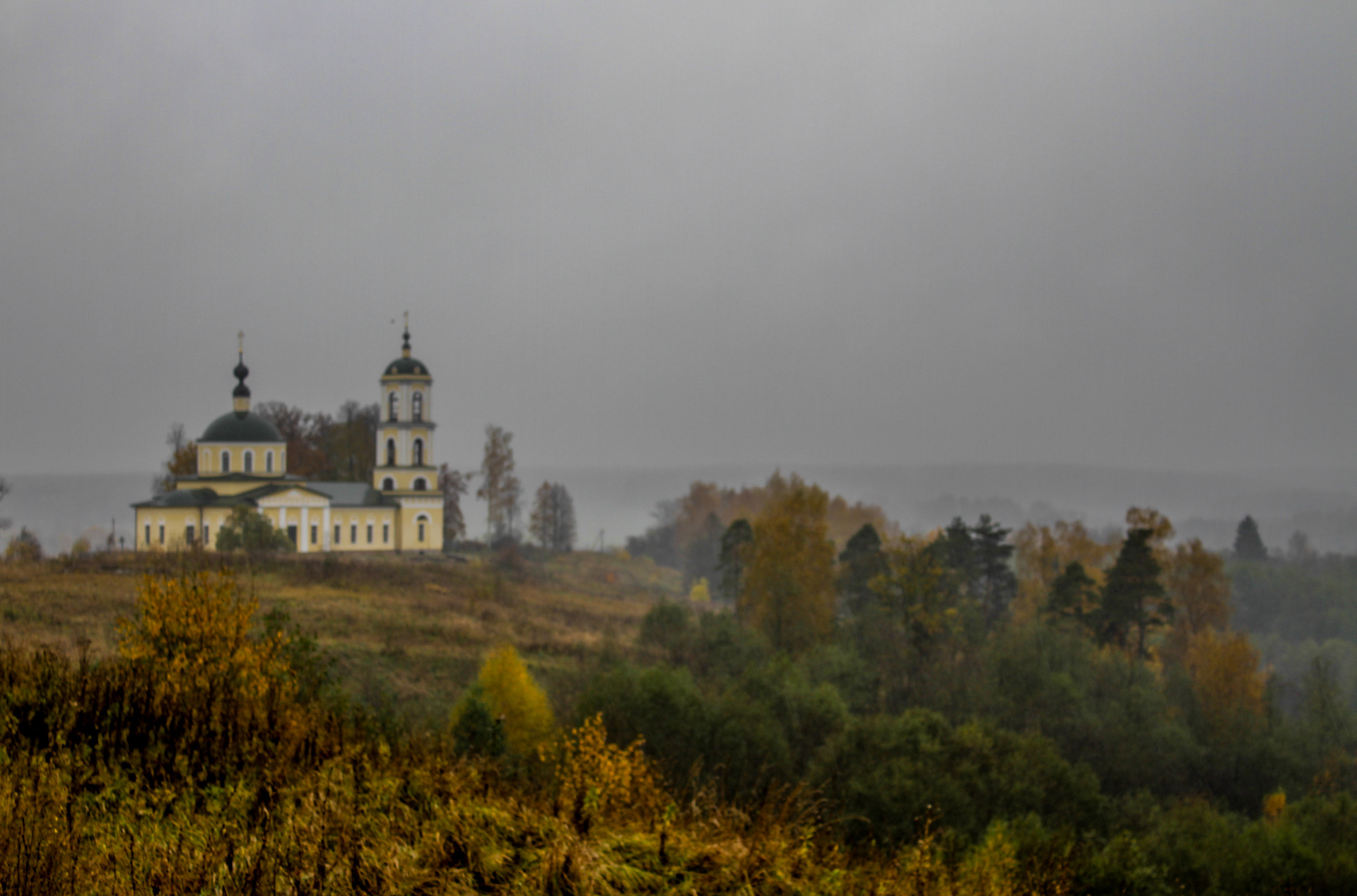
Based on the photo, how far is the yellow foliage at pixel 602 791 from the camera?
22.8 feet

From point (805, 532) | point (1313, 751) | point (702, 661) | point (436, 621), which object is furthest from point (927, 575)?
point (436, 621)

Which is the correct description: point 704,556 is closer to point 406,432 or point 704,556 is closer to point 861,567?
point 406,432

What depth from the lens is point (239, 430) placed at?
55875 millimetres

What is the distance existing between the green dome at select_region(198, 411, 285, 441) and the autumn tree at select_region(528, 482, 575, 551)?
2813 centimetres

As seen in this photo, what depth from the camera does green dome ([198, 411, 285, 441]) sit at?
55656 millimetres

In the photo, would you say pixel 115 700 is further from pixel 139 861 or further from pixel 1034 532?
pixel 1034 532

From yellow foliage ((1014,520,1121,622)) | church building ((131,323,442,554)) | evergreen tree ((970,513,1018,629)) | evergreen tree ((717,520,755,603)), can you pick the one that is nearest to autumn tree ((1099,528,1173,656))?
evergreen tree ((970,513,1018,629))

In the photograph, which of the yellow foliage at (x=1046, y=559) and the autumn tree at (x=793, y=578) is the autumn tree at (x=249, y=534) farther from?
the yellow foliage at (x=1046, y=559)

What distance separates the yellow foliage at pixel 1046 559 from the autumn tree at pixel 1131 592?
7366 millimetres

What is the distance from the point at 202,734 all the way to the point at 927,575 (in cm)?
3376

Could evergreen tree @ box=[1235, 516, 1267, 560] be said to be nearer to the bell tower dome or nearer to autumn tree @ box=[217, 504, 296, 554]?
the bell tower dome

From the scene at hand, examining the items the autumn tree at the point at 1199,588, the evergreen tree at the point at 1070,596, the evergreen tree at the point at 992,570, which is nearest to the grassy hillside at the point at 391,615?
the evergreen tree at the point at 992,570

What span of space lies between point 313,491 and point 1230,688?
4717cm

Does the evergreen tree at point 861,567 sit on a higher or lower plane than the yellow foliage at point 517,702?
higher
